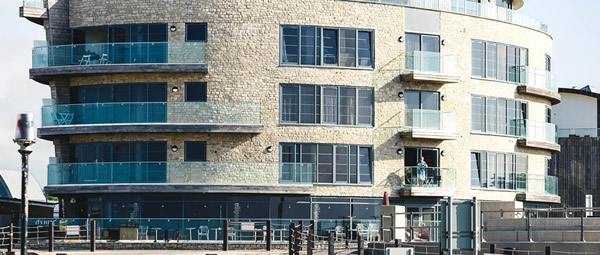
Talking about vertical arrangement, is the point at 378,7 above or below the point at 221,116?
above

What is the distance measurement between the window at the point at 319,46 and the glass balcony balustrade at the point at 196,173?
4.81 meters

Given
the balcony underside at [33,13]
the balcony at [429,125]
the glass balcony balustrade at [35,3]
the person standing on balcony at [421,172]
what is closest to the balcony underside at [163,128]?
the balcony underside at [33,13]

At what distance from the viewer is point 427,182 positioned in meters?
54.8

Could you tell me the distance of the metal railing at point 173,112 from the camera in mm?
52531

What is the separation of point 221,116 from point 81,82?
22.9ft

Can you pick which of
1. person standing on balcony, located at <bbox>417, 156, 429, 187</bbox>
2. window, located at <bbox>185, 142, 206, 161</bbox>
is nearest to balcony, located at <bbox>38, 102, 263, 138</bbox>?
window, located at <bbox>185, 142, 206, 161</bbox>

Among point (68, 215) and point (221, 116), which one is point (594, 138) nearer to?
point (221, 116)

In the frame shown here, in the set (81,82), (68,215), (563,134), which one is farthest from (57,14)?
(563,134)

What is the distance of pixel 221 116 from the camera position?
173 feet

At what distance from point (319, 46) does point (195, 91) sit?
5.93 metres

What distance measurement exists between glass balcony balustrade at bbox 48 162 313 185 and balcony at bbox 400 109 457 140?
17.2 feet

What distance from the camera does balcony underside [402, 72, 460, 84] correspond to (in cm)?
5444

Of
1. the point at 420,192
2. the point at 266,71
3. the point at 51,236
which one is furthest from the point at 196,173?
the point at 420,192

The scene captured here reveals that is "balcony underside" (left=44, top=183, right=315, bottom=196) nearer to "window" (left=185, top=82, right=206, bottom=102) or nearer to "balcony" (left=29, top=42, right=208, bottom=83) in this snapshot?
"window" (left=185, top=82, right=206, bottom=102)
